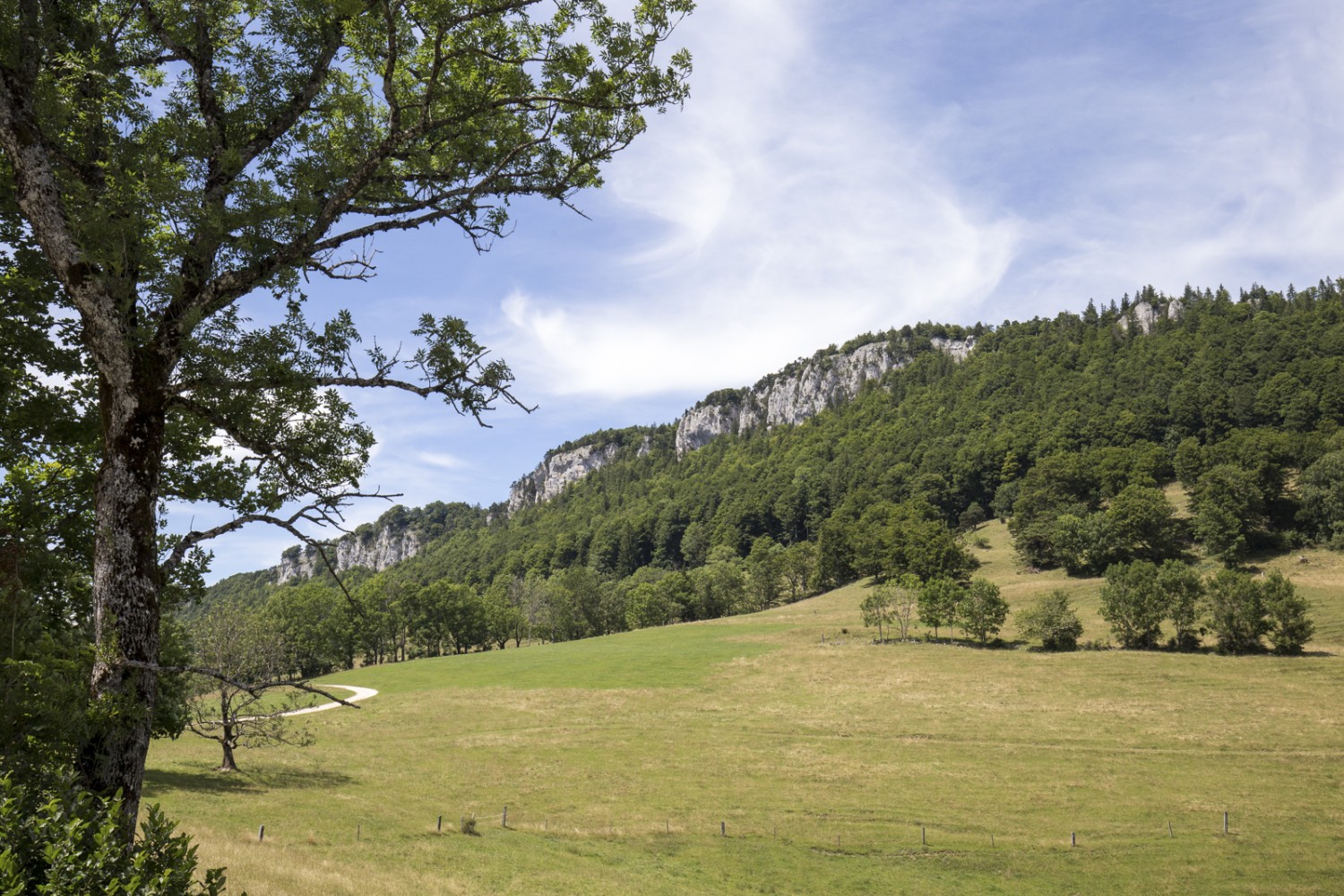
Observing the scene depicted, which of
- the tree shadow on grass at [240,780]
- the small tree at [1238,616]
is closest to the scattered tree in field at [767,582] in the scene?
the small tree at [1238,616]

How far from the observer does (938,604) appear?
287 feet

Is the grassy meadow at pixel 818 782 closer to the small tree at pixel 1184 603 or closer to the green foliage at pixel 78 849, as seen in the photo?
the small tree at pixel 1184 603

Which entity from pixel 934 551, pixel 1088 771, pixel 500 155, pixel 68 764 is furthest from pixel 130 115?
pixel 934 551

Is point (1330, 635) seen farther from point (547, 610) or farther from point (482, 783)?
point (547, 610)

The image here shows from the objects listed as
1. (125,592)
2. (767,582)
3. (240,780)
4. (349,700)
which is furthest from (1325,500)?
(125,592)

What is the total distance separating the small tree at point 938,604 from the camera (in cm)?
8675

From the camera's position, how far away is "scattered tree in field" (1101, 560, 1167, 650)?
247 feet

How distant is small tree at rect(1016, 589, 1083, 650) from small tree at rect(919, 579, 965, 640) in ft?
28.3

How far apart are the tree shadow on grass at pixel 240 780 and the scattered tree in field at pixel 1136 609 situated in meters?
75.5

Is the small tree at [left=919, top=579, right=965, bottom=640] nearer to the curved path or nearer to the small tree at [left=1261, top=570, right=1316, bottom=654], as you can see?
the small tree at [left=1261, top=570, right=1316, bottom=654]

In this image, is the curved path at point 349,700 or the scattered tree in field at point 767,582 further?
the scattered tree in field at point 767,582

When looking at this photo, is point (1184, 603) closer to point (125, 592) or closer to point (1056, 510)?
point (1056, 510)

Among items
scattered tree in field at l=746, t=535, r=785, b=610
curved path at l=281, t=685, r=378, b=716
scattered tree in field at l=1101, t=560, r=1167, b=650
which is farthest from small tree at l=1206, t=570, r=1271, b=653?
curved path at l=281, t=685, r=378, b=716

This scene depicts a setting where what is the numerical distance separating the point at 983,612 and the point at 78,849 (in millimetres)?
88731
